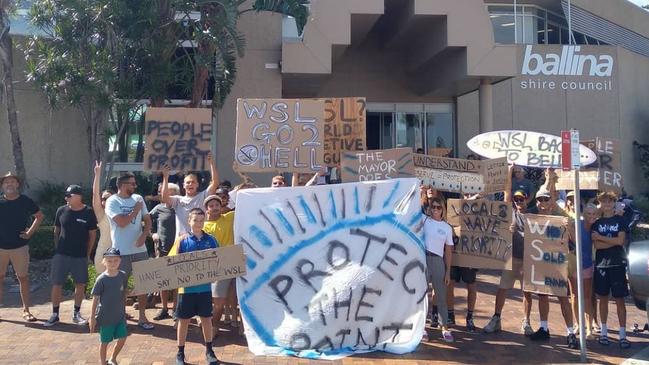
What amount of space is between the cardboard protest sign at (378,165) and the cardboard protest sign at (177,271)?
2018mm

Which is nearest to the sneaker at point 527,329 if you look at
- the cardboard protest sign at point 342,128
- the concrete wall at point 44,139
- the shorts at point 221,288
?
the cardboard protest sign at point 342,128

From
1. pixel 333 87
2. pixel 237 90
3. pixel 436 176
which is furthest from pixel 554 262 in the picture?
pixel 333 87

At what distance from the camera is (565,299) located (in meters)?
7.70

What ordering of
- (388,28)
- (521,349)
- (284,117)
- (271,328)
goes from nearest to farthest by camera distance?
(271,328), (521,349), (284,117), (388,28)

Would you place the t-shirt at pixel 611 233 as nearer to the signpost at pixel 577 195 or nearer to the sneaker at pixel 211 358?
the signpost at pixel 577 195

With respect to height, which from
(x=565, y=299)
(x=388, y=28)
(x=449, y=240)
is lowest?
(x=565, y=299)

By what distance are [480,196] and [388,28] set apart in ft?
30.9

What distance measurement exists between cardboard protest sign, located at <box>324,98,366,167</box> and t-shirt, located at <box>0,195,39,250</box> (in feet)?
12.9

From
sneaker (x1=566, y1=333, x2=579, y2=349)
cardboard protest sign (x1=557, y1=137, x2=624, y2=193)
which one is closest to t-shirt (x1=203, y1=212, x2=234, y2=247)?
sneaker (x1=566, y1=333, x2=579, y2=349)

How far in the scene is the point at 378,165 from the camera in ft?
25.6

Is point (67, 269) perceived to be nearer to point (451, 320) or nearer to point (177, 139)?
point (177, 139)

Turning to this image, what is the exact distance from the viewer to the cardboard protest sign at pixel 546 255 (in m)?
7.61

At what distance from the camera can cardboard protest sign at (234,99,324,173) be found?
801cm

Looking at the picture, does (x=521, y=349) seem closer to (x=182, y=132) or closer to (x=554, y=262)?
(x=554, y=262)
